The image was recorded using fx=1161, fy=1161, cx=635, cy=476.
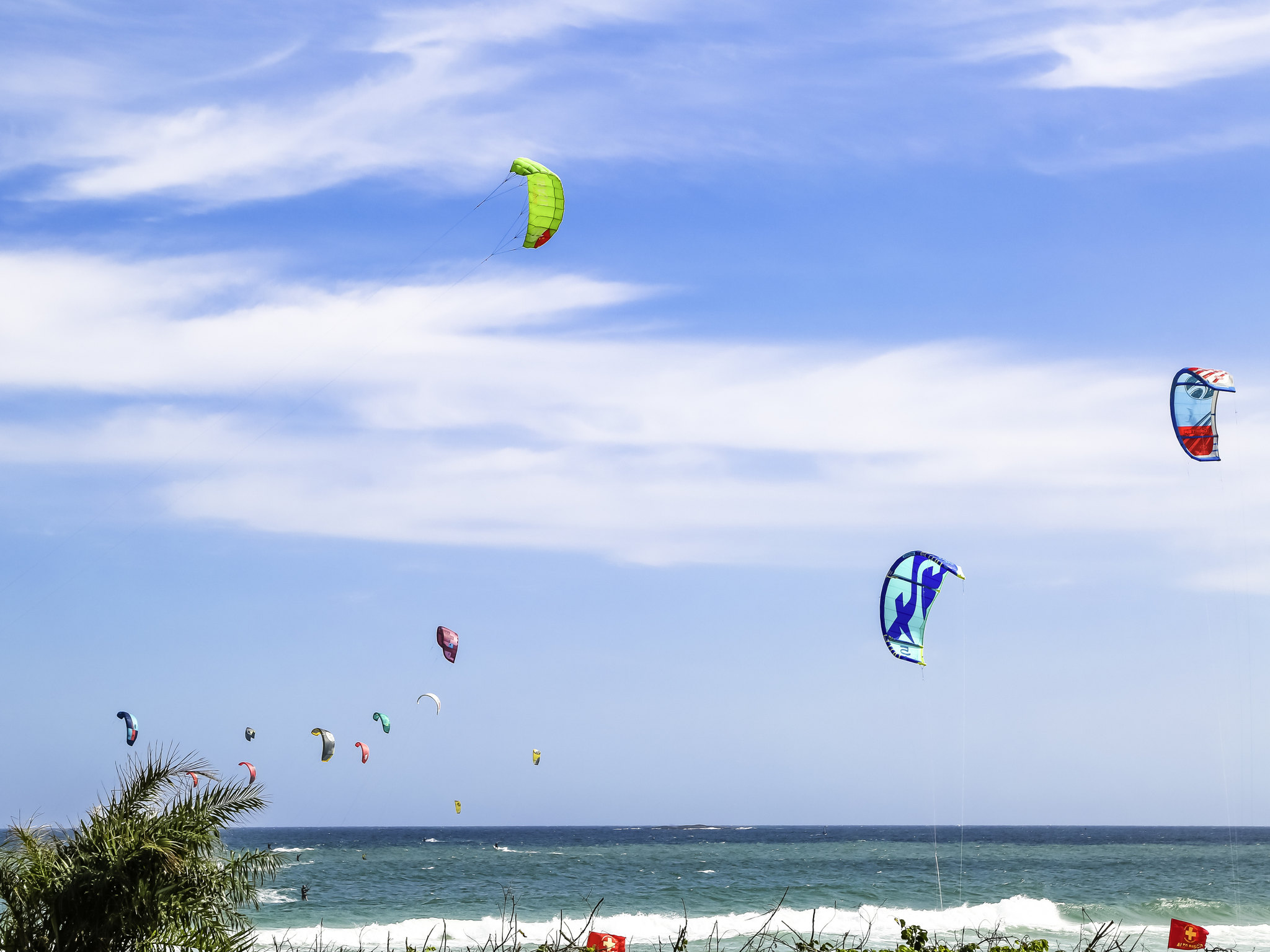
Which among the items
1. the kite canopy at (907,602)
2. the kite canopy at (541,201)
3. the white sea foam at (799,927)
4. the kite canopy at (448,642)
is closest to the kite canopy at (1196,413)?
the kite canopy at (907,602)

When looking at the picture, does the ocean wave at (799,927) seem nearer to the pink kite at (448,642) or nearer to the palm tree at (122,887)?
the pink kite at (448,642)

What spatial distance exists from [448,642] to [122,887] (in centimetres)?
2224

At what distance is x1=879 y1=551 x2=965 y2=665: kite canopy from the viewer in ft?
53.6

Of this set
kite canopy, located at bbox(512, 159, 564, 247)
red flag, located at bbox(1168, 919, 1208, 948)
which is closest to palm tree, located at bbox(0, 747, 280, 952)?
red flag, located at bbox(1168, 919, 1208, 948)

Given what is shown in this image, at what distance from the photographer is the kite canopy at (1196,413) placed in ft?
51.3

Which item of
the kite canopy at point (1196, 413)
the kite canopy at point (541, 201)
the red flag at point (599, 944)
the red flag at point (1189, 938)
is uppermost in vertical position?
the kite canopy at point (541, 201)

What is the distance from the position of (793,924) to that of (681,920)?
3.35m

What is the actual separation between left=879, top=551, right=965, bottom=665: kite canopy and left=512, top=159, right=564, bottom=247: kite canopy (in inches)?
273

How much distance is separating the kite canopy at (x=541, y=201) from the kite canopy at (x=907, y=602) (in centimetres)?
693

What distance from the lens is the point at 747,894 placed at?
114 feet

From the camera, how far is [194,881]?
7.32 metres

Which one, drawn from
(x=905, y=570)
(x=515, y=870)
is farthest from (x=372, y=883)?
(x=905, y=570)

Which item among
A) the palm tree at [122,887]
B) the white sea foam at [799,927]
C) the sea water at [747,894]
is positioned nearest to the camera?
the palm tree at [122,887]

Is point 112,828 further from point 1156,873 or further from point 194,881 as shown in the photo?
point 1156,873
